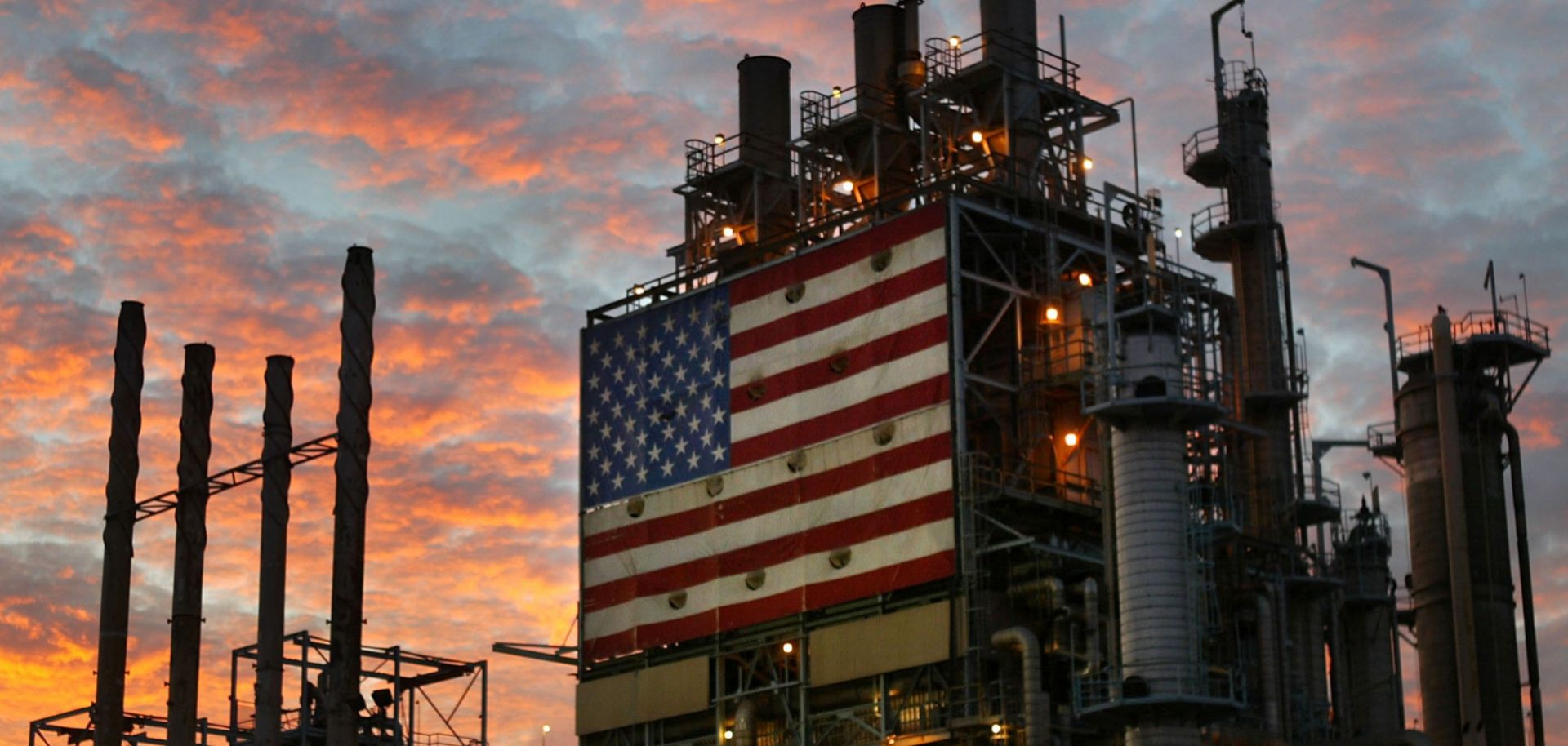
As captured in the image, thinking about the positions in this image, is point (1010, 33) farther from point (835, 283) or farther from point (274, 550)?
point (274, 550)

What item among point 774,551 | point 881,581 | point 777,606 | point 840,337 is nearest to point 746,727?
point 777,606

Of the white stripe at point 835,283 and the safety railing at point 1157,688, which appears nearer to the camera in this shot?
the safety railing at point 1157,688

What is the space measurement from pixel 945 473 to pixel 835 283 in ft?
33.5

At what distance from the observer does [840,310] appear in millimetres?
91688

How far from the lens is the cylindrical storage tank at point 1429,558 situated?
9594cm

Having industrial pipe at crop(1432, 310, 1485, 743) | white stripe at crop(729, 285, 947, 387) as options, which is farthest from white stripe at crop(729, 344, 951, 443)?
industrial pipe at crop(1432, 310, 1485, 743)

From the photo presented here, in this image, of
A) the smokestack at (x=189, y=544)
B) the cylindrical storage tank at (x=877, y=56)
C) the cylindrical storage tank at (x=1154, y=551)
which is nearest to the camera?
the cylindrical storage tank at (x=1154, y=551)

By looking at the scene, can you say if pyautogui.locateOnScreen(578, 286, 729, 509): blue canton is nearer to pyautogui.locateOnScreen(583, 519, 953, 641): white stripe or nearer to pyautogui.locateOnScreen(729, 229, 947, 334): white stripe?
pyautogui.locateOnScreen(729, 229, 947, 334): white stripe

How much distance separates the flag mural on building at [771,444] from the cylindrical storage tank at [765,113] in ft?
29.5

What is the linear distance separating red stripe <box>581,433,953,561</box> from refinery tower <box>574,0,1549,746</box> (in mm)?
138

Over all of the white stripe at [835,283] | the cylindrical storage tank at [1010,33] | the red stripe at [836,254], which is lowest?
the white stripe at [835,283]

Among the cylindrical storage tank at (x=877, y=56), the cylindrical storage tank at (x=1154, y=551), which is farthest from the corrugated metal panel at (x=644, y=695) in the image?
the cylindrical storage tank at (x=877, y=56)

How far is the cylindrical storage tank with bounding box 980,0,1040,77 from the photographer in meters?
95.7

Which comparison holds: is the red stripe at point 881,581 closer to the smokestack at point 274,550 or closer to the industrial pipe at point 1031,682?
the industrial pipe at point 1031,682
